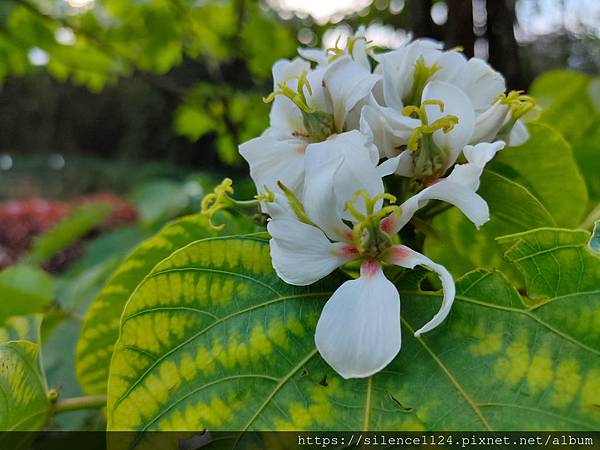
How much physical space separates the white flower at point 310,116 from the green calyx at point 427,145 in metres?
0.04

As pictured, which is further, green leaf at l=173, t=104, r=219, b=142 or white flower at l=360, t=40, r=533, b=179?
green leaf at l=173, t=104, r=219, b=142

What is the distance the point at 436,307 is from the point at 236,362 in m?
0.10

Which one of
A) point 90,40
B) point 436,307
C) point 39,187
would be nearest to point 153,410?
point 436,307

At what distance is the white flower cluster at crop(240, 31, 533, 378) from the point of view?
252mm

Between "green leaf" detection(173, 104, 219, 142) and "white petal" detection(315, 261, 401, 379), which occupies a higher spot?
"white petal" detection(315, 261, 401, 379)

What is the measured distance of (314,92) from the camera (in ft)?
1.09

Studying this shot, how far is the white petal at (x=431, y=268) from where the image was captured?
0.24m

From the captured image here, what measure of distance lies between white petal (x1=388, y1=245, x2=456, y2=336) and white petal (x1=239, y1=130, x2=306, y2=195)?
7cm

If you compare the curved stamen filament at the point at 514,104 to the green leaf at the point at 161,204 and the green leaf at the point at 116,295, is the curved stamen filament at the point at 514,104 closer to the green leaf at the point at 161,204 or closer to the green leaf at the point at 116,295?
the green leaf at the point at 116,295

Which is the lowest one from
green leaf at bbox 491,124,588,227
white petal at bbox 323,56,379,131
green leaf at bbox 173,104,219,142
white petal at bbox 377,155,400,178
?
green leaf at bbox 173,104,219,142

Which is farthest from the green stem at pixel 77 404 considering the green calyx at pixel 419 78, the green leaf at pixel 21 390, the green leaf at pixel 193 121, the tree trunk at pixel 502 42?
the green leaf at pixel 193 121

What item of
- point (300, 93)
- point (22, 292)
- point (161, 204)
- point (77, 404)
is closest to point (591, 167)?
point (300, 93)

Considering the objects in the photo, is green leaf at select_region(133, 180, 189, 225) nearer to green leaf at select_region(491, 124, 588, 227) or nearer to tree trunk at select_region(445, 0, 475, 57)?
tree trunk at select_region(445, 0, 475, 57)

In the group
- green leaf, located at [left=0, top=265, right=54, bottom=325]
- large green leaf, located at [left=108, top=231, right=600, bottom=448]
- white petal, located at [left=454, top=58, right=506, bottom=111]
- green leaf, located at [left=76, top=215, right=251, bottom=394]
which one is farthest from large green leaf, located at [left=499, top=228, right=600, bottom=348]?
green leaf, located at [left=0, top=265, right=54, bottom=325]
